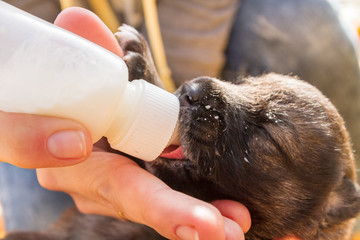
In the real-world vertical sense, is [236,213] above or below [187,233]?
below

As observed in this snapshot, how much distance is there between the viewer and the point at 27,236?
1.92 meters

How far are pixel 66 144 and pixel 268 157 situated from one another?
0.84 metres

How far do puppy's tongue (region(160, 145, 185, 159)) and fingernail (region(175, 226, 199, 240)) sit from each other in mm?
537

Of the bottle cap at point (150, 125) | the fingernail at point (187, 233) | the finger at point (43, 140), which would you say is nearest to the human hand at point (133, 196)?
the fingernail at point (187, 233)

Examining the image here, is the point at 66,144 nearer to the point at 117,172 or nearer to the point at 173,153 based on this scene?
the point at 117,172

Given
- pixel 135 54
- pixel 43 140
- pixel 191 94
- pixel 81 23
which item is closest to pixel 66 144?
pixel 43 140

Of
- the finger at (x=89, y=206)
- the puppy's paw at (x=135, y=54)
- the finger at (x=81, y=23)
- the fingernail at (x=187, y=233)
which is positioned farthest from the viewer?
the puppy's paw at (x=135, y=54)

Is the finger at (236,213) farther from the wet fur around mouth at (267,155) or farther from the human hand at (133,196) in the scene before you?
the wet fur around mouth at (267,155)

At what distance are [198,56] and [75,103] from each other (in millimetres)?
1804

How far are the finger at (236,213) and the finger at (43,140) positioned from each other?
0.59 meters

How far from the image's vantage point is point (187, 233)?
934 millimetres

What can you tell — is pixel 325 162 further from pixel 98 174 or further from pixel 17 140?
pixel 17 140

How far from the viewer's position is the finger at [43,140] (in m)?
0.97

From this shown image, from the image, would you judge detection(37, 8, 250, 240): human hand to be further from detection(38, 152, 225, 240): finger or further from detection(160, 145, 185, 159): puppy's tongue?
detection(160, 145, 185, 159): puppy's tongue
